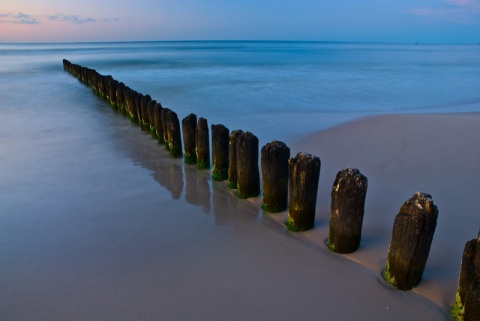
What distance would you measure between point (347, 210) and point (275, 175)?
1021 mm

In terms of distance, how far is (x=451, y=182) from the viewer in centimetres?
514

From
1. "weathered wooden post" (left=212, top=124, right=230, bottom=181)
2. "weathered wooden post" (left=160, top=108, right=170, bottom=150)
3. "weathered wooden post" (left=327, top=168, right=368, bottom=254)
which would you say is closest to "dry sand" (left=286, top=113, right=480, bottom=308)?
"weathered wooden post" (left=327, top=168, right=368, bottom=254)

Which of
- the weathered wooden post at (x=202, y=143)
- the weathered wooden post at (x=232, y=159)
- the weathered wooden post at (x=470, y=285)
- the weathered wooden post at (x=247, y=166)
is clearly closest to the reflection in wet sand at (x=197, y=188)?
the weathered wooden post at (x=202, y=143)

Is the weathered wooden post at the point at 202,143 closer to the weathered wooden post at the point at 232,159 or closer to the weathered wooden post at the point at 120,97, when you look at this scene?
the weathered wooden post at the point at 232,159

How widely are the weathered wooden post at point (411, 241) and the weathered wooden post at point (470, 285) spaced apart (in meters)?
0.32

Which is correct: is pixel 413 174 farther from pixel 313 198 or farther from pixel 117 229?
pixel 117 229

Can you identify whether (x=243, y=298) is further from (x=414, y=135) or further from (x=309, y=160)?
(x=414, y=135)

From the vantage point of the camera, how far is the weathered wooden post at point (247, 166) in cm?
439

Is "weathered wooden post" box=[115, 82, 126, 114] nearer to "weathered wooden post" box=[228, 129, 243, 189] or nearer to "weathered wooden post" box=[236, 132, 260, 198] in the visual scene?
"weathered wooden post" box=[228, 129, 243, 189]

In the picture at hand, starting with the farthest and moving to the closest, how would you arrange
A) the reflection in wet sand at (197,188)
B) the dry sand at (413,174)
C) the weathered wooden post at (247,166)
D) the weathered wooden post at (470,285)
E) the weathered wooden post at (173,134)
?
the weathered wooden post at (173,134), the reflection in wet sand at (197,188), the weathered wooden post at (247,166), the dry sand at (413,174), the weathered wooden post at (470,285)

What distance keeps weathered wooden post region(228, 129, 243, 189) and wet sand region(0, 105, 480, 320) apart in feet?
0.64

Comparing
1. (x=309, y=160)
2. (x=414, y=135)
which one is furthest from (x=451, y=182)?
(x=309, y=160)

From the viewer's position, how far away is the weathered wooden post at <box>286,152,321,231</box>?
3.59 m

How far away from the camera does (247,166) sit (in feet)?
14.9
